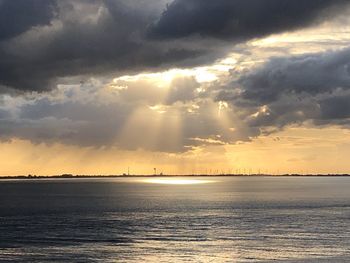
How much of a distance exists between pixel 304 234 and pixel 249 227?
17.3m

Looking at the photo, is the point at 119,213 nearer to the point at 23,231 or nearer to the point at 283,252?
the point at 23,231

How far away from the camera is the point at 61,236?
109 metres

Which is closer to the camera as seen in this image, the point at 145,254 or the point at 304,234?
the point at 145,254

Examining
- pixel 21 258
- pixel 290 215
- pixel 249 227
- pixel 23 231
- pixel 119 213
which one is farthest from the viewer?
pixel 119 213

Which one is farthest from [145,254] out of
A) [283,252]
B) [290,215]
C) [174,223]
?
[290,215]

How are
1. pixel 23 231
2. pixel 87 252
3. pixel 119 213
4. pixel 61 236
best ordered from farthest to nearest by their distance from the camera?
pixel 119 213 → pixel 23 231 → pixel 61 236 → pixel 87 252

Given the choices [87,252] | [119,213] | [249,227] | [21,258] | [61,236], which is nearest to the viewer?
[21,258]

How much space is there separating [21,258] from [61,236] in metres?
26.1

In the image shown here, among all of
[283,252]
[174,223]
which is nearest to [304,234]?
[283,252]

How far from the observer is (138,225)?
13038 centimetres

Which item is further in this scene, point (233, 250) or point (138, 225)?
point (138, 225)

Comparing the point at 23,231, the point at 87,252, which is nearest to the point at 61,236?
the point at 23,231

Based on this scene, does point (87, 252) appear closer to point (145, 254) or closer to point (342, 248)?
point (145, 254)

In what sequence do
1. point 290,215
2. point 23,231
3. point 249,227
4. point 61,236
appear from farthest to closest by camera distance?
point 290,215, point 249,227, point 23,231, point 61,236
